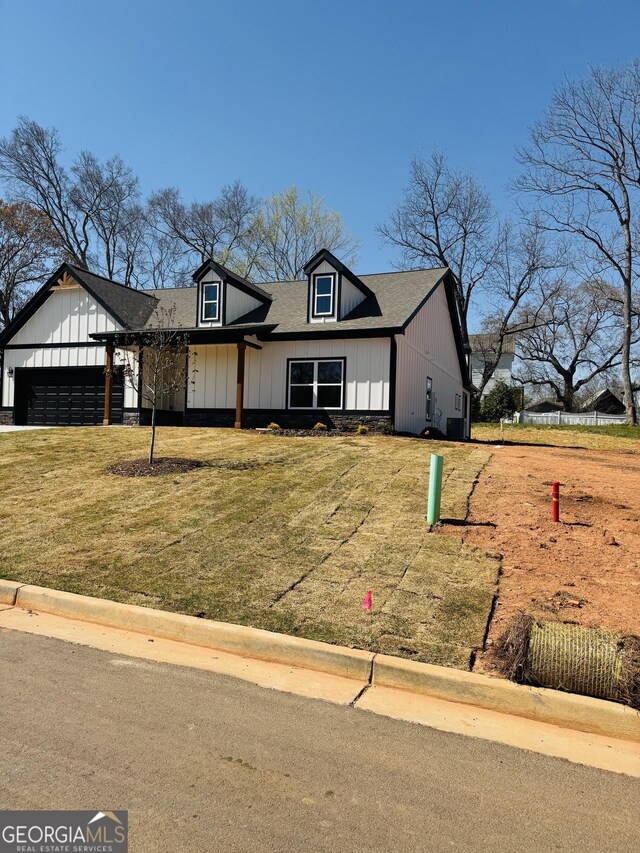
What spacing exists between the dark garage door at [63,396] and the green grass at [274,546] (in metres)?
10.2

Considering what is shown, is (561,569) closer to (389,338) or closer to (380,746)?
(380,746)

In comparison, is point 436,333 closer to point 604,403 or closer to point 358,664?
Answer: point 358,664

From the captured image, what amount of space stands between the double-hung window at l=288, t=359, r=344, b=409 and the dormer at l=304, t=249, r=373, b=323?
1.63 m

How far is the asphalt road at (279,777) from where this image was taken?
8.97ft

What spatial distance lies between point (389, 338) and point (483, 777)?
15857 millimetres

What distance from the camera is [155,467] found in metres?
11.2

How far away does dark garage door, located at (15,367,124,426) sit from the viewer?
73.1ft

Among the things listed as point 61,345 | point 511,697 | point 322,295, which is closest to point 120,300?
point 61,345

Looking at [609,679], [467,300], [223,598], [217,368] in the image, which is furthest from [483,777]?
[467,300]

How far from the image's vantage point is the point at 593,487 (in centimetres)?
948

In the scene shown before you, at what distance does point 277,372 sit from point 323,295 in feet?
10.1

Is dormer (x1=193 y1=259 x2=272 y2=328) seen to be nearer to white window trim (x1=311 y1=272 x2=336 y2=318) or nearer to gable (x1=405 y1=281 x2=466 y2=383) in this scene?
white window trim (x1=311 y1=272 x2=336 y2=318)

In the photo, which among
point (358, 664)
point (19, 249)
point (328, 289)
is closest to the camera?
point (358, 664)

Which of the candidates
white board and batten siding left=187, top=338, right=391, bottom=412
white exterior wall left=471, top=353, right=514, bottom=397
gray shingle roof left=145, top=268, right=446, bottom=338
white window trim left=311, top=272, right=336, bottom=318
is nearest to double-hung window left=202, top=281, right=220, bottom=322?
gray shingle roof left=145, top=268, right=446, bottom=338
